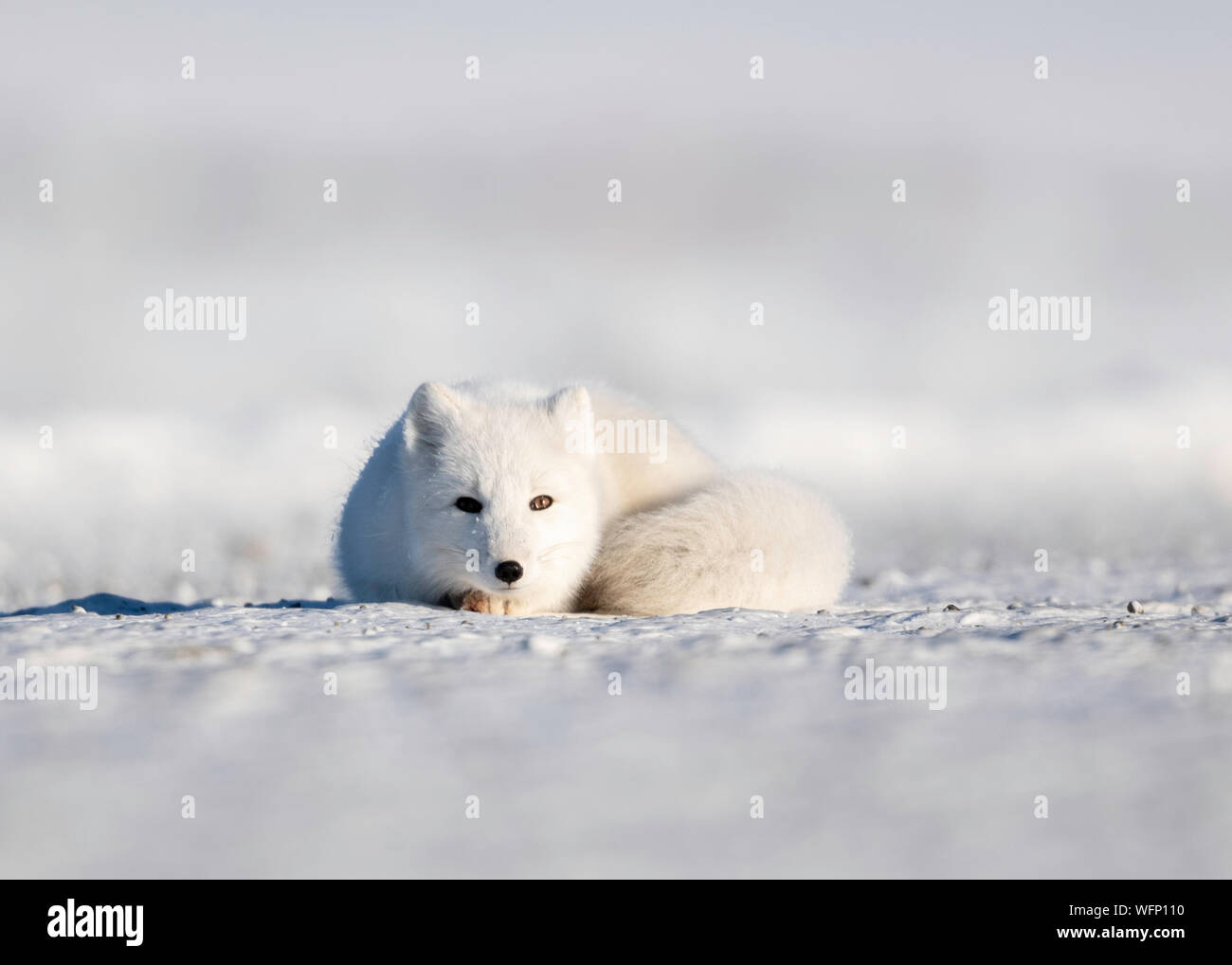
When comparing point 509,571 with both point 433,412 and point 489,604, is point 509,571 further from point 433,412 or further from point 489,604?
point 433,412

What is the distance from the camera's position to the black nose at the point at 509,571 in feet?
14.2

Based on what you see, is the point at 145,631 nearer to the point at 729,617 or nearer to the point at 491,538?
the point at 491,538

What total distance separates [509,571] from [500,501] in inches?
12.5

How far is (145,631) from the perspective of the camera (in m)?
3.66

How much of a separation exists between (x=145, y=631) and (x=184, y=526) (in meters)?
10.0

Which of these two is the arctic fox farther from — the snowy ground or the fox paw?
the snowy ground

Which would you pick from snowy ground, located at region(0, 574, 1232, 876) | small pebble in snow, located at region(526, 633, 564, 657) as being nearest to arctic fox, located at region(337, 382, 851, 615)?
small pebble in snow, located at region(526, 633, 564, 657)

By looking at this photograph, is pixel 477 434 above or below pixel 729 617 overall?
above

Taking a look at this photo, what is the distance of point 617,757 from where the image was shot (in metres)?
2.63

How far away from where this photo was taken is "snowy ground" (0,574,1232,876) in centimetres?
224

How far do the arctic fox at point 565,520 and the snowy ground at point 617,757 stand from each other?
1030mm

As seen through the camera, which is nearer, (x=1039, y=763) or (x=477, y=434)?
(x=1039, y=763)

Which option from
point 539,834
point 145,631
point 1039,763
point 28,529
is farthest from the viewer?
point 28,529

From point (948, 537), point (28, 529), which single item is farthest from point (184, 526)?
point (948, 537)
